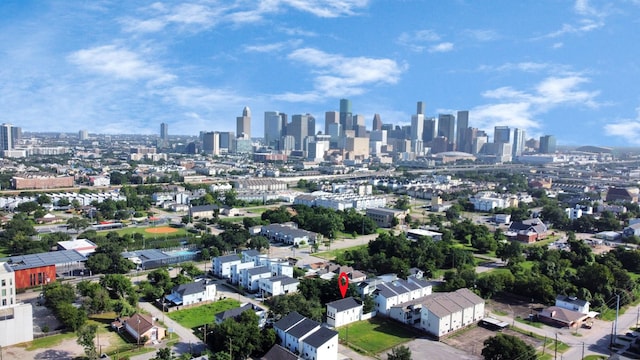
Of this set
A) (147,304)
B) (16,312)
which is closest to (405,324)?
(147,304)

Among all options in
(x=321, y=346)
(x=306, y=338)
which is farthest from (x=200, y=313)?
(x=321, y=346)

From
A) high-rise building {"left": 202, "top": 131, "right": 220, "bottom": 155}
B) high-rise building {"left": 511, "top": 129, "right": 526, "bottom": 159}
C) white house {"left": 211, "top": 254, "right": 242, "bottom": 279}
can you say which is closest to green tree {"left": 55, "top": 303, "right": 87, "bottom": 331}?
white house {"left": 211, "top": 254, "right": 242, "bottom": 279}

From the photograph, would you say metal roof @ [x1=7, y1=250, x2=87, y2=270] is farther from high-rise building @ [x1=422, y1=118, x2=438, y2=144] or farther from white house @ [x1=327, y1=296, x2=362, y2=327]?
high-rise building @ [x1=422, y1=118, x2=438, y2=144]

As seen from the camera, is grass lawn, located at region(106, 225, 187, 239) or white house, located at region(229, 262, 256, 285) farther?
grass lawn, located at region(106, 225, 187, 239)

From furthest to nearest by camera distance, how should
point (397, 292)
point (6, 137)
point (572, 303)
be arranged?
point (6, 137)
point (397, 292)
point (572, 303)

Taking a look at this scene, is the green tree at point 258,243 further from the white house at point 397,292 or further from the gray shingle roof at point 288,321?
the gray shingle roof at point 288,321

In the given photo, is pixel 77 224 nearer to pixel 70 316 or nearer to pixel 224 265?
pixel 224 265

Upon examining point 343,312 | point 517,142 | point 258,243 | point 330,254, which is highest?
point 517,142
